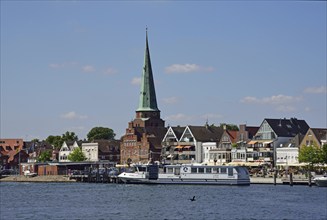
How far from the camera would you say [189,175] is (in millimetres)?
130000

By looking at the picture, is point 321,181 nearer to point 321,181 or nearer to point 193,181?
point 321,181

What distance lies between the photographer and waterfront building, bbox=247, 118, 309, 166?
15462 centimetres

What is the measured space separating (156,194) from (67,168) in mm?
83948

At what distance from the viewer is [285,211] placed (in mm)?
77375

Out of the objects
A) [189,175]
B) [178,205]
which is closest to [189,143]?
[189,175]

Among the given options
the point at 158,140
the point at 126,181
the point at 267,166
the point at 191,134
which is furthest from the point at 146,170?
the point at 158,140

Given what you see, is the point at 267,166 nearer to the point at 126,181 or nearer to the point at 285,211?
the point at 126,181

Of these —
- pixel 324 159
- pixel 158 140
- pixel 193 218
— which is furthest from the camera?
pixel 158 140

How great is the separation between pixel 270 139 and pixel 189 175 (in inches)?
1216

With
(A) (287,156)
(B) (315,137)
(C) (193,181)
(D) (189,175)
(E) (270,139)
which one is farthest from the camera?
(E) (270,139)

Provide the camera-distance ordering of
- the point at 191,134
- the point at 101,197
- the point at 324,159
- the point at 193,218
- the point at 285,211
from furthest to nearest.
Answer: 1. the point at 191,134
2. the point at 324,159
3. the point at 101,197
4. the point at 285,211
5. the point at 193,218

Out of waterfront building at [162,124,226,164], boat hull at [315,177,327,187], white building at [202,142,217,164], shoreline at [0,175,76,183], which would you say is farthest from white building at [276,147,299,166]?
shoreline at [0,175,76,183]

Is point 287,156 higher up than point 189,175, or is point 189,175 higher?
point 287,156

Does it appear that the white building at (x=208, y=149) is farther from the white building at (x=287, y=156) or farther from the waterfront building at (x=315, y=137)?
the waterfront building at (x=315, y=137)
